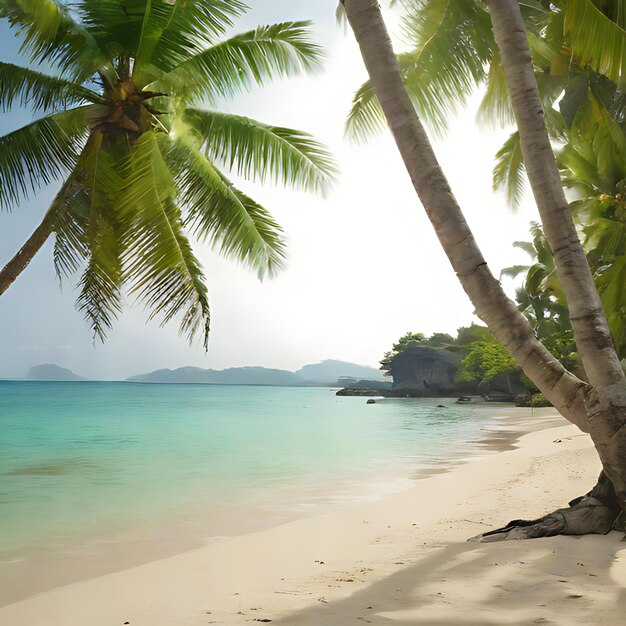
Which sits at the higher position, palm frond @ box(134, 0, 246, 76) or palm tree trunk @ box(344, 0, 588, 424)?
palm frond @ box(134, 0, 246, 76)

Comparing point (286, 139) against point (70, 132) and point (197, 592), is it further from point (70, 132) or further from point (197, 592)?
point (197, 592)

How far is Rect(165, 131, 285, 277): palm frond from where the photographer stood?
9.78 meters

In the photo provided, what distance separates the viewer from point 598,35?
6.57 meters

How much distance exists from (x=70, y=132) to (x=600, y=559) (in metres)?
8.86

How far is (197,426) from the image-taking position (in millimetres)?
34188

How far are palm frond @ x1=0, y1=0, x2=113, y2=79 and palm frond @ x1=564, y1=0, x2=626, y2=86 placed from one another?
6472 millimetres

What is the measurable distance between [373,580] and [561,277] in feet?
9.16

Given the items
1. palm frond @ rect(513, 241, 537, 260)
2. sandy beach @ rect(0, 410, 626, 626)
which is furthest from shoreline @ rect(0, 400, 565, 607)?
palm frond @ rect(513, 241, 537, 260)

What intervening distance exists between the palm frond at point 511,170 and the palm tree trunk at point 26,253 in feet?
28.0

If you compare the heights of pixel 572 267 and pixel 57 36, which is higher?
pixel 57 36

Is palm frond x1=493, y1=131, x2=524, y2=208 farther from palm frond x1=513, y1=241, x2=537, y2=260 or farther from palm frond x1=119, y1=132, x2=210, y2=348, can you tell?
palm frond x1=513, y1=241, x2=537, y2=260

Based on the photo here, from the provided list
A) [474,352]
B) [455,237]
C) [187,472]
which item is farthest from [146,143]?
[474,352]

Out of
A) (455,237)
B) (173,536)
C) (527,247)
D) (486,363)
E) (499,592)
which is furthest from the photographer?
(486,363)

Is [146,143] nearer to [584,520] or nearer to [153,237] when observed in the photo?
[153,237]
